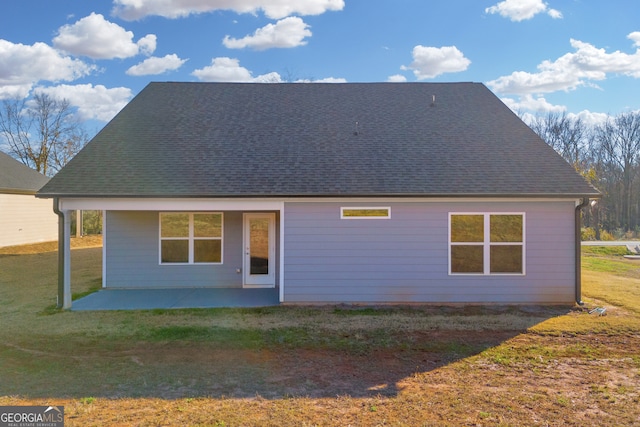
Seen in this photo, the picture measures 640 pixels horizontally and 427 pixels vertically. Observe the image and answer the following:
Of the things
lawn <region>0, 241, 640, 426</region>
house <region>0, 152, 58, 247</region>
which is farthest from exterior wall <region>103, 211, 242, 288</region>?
house <region>0, 152, 58, 247</region>

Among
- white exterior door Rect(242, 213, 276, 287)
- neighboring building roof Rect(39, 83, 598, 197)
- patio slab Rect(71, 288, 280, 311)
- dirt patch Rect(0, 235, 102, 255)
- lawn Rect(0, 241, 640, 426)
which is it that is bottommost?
lawn Rect(0, 241, 640, 426)

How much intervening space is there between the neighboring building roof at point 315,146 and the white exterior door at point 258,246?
A: 1.74m

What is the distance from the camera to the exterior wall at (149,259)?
1115cm

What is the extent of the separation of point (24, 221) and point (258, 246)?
16229 millimetres

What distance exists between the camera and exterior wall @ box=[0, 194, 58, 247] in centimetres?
1975

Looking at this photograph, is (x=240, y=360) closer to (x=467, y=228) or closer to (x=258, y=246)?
(x=258, y=246)

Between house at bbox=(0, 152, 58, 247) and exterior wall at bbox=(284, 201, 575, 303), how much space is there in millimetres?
17124

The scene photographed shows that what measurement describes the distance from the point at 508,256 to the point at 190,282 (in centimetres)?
788

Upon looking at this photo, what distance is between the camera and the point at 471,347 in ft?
22.1

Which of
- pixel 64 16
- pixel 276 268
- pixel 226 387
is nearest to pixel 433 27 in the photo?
pixel 276 268

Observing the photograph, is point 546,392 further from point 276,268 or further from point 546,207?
point 276,268

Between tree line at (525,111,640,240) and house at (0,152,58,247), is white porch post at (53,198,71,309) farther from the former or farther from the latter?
tree line at (525,111,640,240)

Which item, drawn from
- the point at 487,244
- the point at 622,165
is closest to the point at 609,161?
the point at 622,165

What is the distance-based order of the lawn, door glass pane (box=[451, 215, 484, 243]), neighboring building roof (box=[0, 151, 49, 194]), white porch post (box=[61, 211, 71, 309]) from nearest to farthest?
the lawn, white porch post (box=[61, 211, 71, 309]), door glass pane (box=[451, 215, 484, 243]), neighboring building roof (box=[0, 151, 49, 194])
